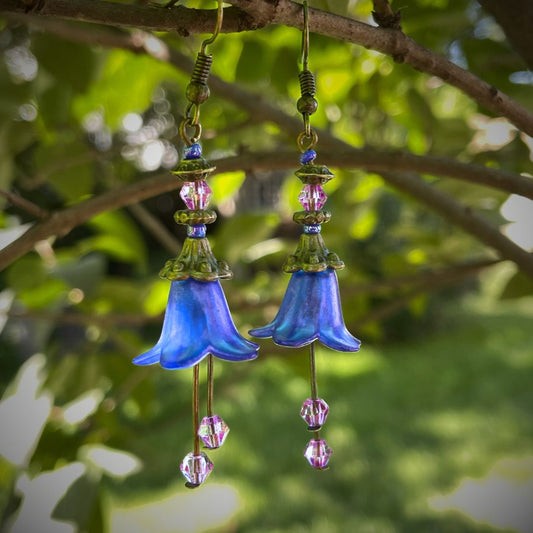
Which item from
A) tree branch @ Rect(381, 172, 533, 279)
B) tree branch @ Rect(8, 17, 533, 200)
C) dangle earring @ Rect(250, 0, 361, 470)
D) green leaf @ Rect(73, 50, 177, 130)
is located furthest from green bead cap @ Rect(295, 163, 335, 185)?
green leaf @ Rect(73, 50, 177, 130)

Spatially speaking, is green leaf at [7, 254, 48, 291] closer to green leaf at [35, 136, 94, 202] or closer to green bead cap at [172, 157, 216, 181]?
green leaf at [35, 136, 94, 202]

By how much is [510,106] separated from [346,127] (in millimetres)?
923

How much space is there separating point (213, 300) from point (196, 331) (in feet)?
0.08

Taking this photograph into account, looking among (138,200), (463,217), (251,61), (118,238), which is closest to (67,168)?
(118,238)

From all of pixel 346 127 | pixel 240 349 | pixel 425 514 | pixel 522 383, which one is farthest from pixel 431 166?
pixel 522 383

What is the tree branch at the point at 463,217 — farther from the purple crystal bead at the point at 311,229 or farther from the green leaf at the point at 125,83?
the green leaf at the point at 125,83

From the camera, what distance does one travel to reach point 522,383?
8.83ft

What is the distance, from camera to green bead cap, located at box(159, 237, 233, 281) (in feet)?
1.44

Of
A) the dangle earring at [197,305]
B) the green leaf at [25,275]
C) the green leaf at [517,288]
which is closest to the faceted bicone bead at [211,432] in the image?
the dangle earring at [197,305]

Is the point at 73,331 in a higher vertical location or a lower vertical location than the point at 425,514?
higher

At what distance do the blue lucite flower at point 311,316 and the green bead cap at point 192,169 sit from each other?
0.34 feet

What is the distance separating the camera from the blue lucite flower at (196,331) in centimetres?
42

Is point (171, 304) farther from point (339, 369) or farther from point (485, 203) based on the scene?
point (339, 369)

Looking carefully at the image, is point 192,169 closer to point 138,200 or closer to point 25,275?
point 138,200
